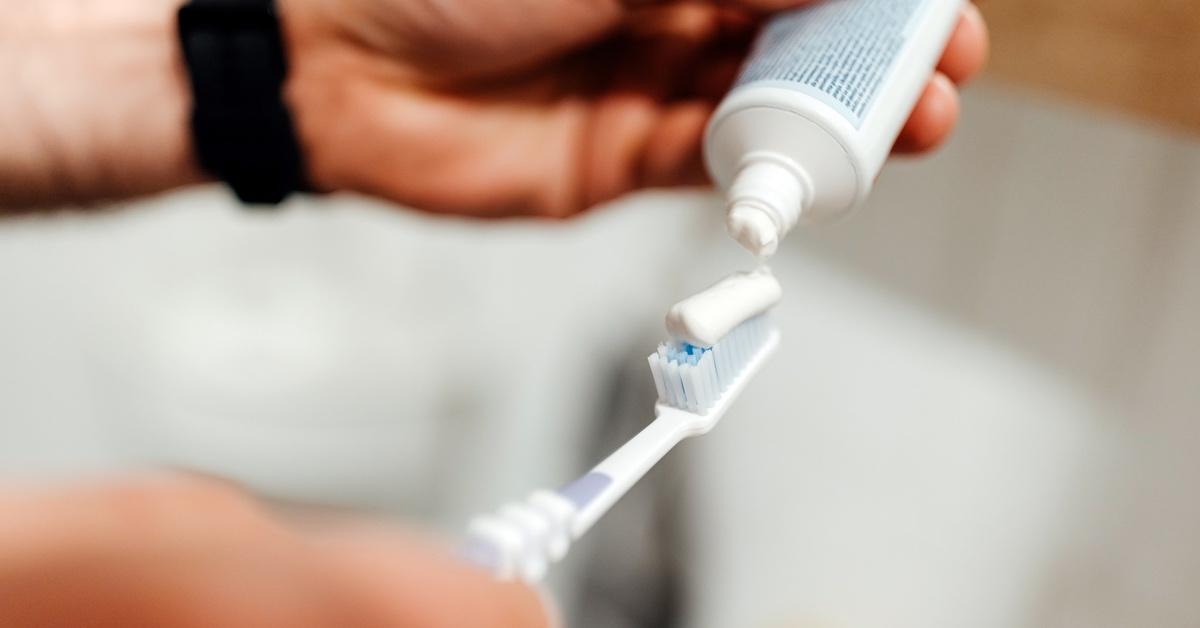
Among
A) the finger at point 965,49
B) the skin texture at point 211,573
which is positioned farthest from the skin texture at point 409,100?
the skin texture at point 211,573

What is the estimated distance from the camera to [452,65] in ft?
1.74

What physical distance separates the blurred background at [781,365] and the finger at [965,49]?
9cm

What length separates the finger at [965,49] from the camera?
440mm

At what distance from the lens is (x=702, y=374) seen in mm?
339

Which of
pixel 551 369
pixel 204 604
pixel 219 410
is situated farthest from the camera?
pixel 551 369

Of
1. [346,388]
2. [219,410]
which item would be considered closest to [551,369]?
[346,388]

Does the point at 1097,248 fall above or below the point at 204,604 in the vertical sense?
above

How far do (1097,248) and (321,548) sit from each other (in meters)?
0.47

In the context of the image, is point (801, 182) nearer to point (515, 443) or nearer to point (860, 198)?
point (860, 198)

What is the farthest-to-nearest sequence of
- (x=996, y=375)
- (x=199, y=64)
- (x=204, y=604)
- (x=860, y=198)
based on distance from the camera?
(x=996, y=375), (x=199, y=64), (x=860, y=198), (x=204, y=604)

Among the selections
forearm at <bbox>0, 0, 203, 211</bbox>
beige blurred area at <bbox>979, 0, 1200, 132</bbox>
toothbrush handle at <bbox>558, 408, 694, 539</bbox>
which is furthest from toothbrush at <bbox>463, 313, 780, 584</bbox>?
forearm at <bbox>0, 0, 203, 211</bbox>

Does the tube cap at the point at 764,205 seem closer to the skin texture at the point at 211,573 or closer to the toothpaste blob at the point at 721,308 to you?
the toothpaste blob at the point at 721,308

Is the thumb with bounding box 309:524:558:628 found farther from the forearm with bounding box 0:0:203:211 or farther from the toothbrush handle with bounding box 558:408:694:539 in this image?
the forearm with bounding box 0:0:203:211

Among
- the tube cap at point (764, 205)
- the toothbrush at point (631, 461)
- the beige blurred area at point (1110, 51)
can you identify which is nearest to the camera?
the toothbrush at point (631, 461)
